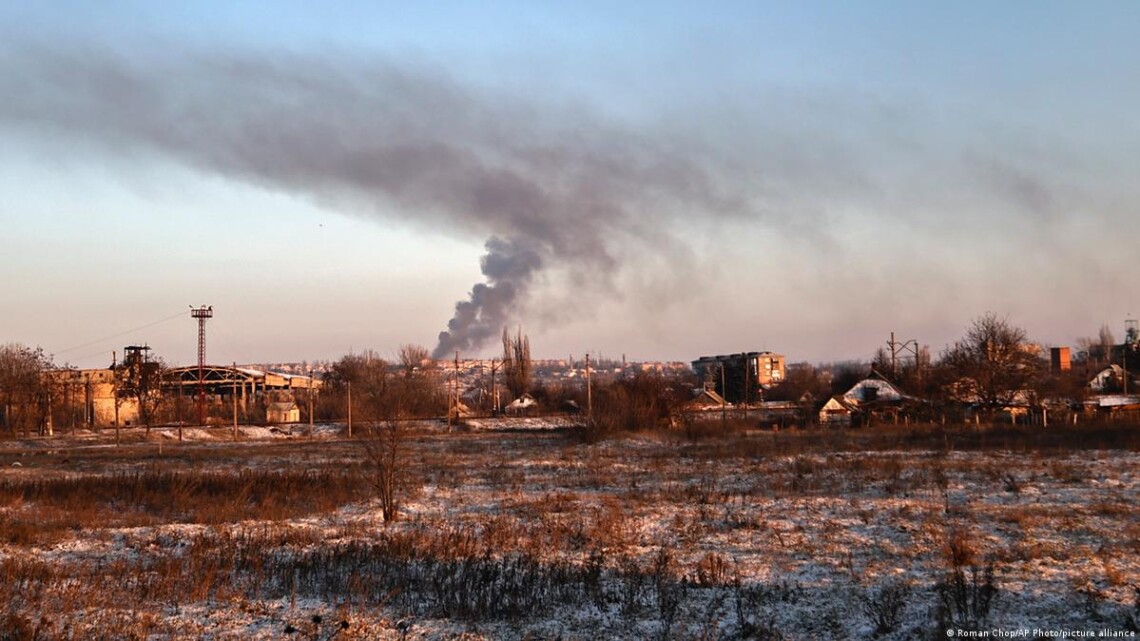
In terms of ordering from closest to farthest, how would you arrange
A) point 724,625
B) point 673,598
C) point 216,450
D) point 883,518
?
point 724,625
point 673,598
point 883,518
point 216,450

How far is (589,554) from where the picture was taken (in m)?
11.2

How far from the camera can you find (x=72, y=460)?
31.1m

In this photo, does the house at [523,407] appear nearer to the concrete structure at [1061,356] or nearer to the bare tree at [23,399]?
the bare tree at [23,399]

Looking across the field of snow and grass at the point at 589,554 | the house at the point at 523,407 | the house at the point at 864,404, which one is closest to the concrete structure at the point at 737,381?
the house at the point at 864,404

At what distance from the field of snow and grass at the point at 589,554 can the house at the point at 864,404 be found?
2511 centimetres

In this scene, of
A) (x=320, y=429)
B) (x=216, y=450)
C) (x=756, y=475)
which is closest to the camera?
(x=756, y=475)

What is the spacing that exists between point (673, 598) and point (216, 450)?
30648mm

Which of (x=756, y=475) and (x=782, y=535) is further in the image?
(x=756, y=475)

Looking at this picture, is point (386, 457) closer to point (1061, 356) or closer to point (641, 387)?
point (641, 387)

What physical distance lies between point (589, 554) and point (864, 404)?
4444cm

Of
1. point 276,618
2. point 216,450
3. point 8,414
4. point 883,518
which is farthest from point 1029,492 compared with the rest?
point 8,414

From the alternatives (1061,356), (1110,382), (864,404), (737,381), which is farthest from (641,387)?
(1061,356)

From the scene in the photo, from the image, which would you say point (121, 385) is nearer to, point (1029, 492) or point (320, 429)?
point (320, 429)

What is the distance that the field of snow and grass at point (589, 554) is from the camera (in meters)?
7.83
